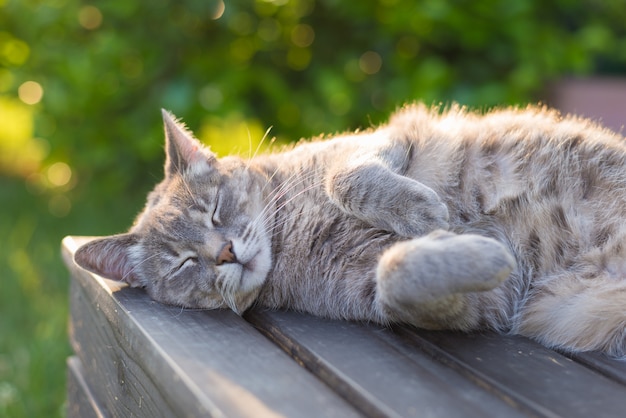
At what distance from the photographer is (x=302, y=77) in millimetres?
4367

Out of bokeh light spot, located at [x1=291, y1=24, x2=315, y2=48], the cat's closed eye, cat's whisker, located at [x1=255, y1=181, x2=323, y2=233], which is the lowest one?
the cat's closed eye

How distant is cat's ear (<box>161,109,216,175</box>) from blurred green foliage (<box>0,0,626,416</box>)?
1361 mm

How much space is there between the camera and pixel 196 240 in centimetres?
186

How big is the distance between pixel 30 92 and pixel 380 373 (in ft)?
12.6

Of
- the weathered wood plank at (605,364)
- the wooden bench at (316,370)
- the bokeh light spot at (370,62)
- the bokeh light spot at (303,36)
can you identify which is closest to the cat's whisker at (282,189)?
the wooden bench at (316,370)

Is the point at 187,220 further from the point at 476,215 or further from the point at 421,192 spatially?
the point at 476,215

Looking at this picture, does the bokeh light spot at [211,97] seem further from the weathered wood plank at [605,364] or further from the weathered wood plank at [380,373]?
the weathered wood plank at [605,364]

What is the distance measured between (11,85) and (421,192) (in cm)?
338

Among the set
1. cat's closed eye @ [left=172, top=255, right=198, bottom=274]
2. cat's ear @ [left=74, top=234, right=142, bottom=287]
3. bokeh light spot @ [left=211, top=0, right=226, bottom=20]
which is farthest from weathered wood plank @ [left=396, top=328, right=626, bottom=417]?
bokeh light spot @ [left=211, top=0, right=226, bottom=20]

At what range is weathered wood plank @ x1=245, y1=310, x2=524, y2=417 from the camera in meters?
1.03

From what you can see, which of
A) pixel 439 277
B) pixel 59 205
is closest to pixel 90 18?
pixel 59 205

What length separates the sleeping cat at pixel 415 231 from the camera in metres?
1.46

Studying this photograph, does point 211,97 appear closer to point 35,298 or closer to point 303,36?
point 303,36

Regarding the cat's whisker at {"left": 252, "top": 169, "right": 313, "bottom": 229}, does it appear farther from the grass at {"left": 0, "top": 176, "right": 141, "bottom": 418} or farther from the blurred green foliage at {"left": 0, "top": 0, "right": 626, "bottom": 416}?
the blurred green foliage at {"left": 0, "top": 0, "right": 626, "bottom": 416}
